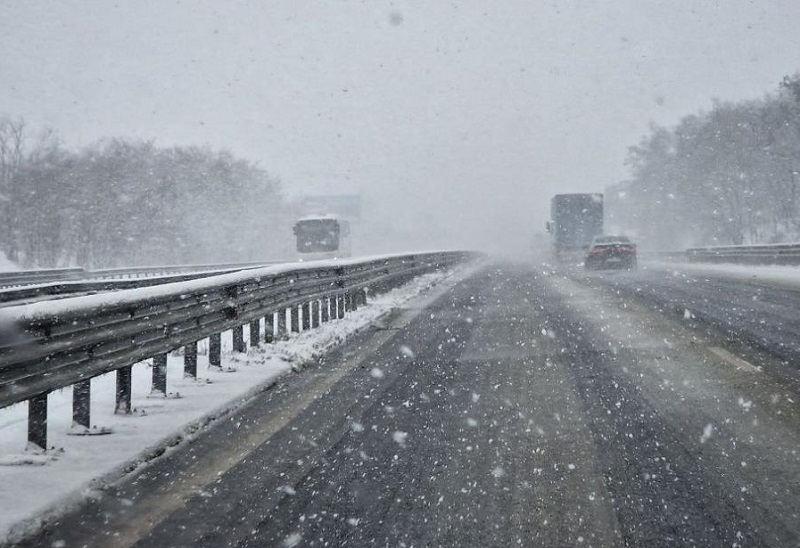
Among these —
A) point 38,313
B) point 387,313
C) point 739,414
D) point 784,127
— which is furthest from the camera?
point 784,127

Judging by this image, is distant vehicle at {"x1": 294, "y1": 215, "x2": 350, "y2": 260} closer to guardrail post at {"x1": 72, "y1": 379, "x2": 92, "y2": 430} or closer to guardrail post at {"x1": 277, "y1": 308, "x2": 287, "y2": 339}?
guardrail post at {"x1": 277, "y1": 308, "x2": 287, "y2": 339}

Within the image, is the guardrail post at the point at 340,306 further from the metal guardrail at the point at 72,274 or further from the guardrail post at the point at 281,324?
the metal guardrail at the point at 72,274

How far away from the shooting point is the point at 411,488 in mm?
3838

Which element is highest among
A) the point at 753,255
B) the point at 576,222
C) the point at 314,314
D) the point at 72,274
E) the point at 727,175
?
the point at 727,175

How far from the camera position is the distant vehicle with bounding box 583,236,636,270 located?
101 feet

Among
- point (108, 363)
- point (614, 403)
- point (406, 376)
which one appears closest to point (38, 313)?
point (108, 363)

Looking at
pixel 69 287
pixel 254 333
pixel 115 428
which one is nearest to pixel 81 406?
pixel 115 428

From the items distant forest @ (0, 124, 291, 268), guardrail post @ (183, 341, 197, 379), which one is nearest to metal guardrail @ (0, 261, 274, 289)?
guardrail post @ (183, 341, 197, 379)

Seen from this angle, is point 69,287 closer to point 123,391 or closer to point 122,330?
point 123,391

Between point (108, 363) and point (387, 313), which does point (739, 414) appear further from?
point (387, 313)

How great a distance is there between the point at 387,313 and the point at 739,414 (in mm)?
9107

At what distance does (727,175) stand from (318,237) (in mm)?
41144

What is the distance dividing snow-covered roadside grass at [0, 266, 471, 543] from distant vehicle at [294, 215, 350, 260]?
1423 inches

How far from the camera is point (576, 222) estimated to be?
42.4 metres
